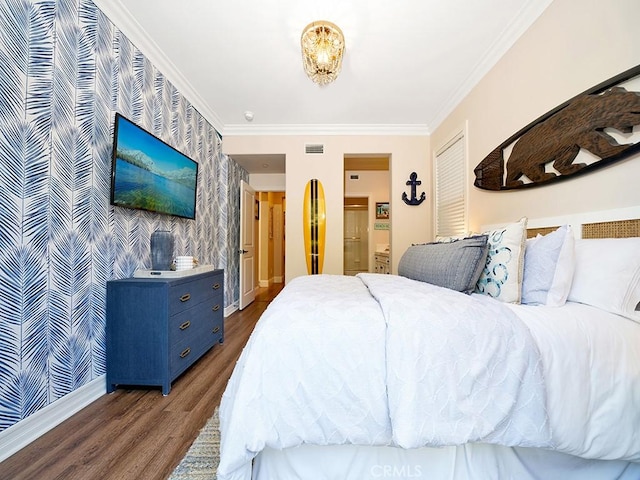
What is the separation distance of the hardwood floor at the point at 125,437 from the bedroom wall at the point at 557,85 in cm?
247

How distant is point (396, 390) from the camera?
34.4 inches

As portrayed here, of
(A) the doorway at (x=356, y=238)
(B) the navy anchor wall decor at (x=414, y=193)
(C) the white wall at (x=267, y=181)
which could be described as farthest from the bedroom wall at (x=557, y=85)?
(A) the doorway at (x=356, y=238)

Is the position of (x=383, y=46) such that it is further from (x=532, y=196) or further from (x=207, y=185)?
(x=207, y=185)

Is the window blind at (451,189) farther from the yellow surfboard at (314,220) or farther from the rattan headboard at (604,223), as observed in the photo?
the yellow surfboard at (314,220)

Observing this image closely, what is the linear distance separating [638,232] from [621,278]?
0.30 m

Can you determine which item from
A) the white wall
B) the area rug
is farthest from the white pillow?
the white wall

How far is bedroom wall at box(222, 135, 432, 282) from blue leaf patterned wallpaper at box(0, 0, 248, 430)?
1.82 m

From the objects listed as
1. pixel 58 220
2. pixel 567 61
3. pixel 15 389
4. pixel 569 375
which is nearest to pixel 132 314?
pixel 15 389

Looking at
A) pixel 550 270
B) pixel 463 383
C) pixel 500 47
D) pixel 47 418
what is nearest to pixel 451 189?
pixel 500 47

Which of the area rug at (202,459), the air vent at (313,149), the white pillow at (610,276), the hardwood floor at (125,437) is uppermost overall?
the air vent at (313,149)

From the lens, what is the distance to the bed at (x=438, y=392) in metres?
0.87

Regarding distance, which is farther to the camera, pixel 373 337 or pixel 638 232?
pixel 638 232

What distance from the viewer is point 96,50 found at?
5.65 ft

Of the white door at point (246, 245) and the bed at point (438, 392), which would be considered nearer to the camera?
the bed at point (438, 392)
